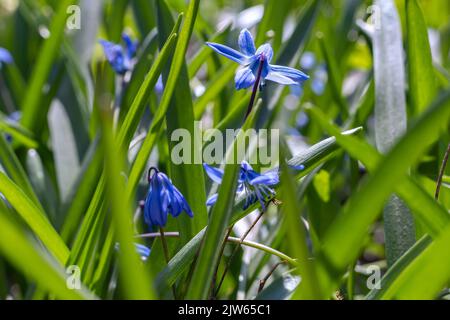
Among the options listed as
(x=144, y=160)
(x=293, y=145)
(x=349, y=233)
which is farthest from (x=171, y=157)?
(x=293, y=145)

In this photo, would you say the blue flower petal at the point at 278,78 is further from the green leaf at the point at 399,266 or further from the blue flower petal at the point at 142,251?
the blue flower petal at the point at 142,251

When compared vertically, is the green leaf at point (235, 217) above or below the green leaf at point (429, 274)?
above

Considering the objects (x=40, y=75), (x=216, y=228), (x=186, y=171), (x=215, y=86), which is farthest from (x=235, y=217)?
(x=40, y=75)

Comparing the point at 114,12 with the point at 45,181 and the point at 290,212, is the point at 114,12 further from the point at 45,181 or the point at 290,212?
the point at 290,212

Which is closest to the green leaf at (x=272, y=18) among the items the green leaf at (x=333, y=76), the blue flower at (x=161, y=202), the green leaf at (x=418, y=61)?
the green leaf at (x=333, y=76)

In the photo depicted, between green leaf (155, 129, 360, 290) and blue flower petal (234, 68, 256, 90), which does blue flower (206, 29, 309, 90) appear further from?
green leaf (155, 129, 360, 290)

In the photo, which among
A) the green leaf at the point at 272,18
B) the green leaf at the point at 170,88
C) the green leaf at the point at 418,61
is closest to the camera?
the green leaf at the point at 170,88

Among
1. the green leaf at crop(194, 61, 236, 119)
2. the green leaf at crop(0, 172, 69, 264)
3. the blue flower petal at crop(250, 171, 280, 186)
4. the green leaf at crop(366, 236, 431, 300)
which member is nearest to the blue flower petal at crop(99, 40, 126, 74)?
the green leaf at crop(194, 61, 236, 119)
